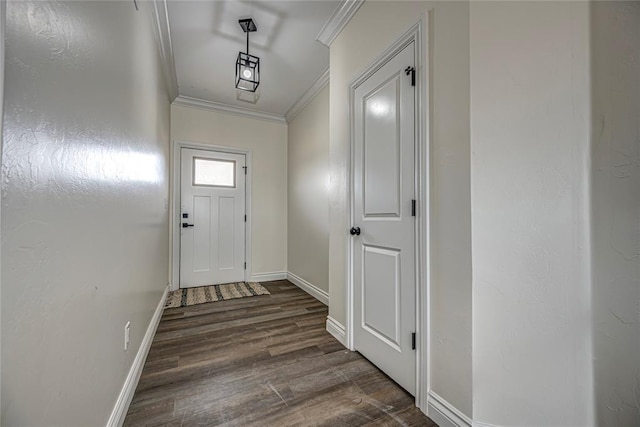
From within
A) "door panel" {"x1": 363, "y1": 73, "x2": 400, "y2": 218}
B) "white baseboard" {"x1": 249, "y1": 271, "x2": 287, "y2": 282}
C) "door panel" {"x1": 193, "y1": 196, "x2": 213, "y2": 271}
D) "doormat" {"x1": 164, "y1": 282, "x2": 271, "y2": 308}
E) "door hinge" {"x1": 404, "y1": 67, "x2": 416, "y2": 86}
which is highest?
"door hinge" {"x1": 404, "y1": 67, "x2": 416, "y2": 86}

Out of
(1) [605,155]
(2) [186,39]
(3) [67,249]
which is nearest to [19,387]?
(3) [67,249]

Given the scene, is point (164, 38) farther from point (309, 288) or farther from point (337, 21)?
point (309, 288)

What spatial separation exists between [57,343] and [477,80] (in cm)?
176

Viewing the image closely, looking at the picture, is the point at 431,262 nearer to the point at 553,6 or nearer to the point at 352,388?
the point at 352,388

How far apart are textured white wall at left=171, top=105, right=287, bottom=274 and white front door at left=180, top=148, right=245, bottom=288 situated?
193 mm

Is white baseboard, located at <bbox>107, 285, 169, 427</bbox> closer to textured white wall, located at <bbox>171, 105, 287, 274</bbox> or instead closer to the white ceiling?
textured white wall, located at <bbox>171, 105, 287, 274</bbox>

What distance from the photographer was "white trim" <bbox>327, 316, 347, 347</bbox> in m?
2.03

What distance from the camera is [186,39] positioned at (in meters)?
2.43

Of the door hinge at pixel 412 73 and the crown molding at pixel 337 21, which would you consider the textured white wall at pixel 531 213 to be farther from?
the crown molding at pixel 337 21

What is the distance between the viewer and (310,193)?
3.42 meters

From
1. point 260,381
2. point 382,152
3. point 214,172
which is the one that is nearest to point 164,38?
point 214,172

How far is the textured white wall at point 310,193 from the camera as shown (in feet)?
10.2

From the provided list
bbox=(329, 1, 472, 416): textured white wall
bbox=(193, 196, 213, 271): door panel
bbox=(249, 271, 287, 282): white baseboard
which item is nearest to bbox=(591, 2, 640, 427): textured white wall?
bbox=(329, 1, 472, 416): textured white wall

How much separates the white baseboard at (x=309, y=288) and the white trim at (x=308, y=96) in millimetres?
2465
